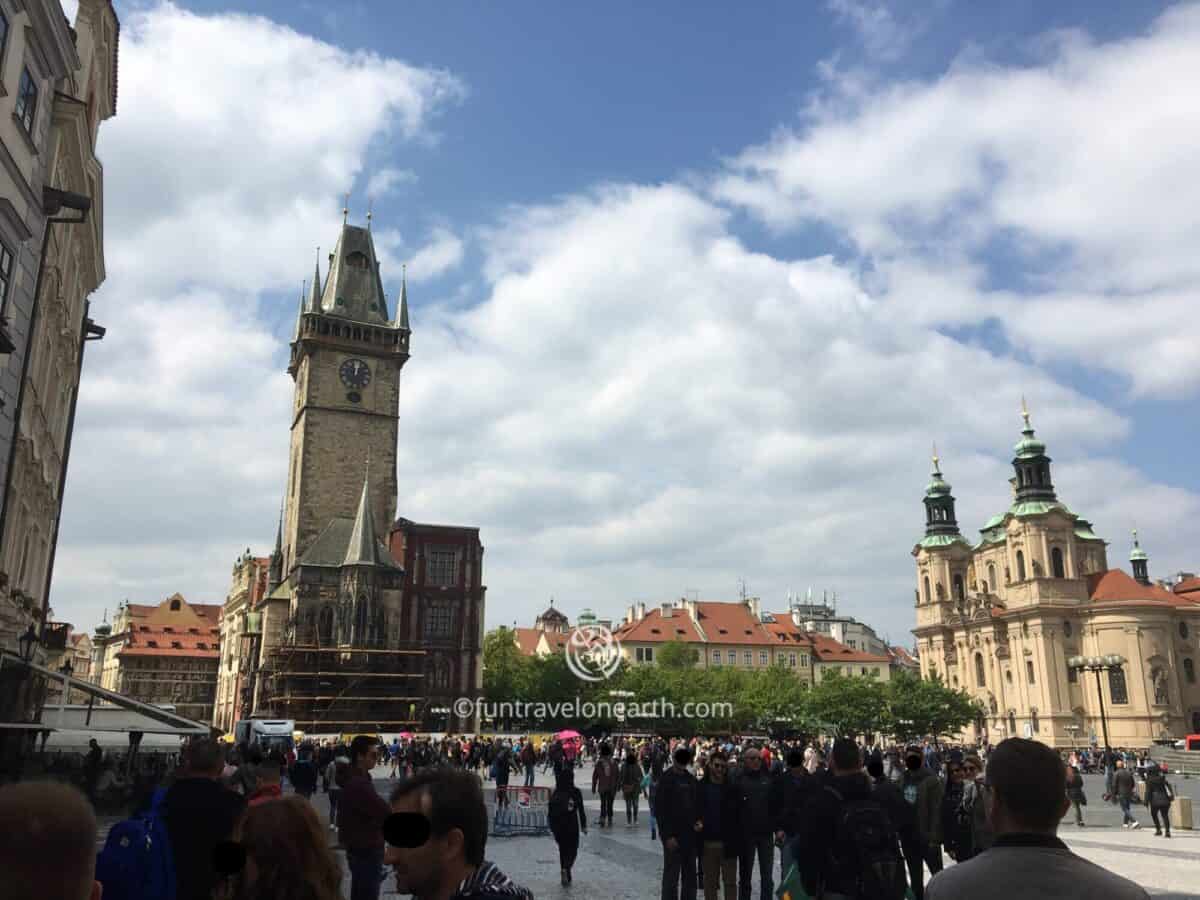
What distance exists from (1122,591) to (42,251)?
84.3 m

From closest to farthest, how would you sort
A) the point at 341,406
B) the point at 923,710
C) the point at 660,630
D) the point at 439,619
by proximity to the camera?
the point at 439,619 < the point at 923,710 < the point at 341,406 < the point at 660,630

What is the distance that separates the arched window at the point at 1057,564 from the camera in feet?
264

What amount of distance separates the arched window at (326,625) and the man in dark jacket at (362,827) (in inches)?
2194

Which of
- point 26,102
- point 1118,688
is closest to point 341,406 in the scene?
Answer: point 26,102

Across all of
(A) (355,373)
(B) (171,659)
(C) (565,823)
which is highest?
(A) (355,373)

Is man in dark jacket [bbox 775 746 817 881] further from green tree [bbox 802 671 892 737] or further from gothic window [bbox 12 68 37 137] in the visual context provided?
Answer: green tree [bbox 802 671 892 737]

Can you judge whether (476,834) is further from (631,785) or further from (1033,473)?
(1033,473)

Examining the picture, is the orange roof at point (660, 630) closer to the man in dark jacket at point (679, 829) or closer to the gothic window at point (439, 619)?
the gothic window at point (439, 619)

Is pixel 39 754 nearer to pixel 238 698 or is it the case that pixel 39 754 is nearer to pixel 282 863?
pixel 282 863

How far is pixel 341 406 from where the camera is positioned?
70.8 meters

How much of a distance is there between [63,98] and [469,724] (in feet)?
175

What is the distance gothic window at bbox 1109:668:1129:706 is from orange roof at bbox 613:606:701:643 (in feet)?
133

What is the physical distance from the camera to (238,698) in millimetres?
68812

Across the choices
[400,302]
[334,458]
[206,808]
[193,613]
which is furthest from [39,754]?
[193,613]
